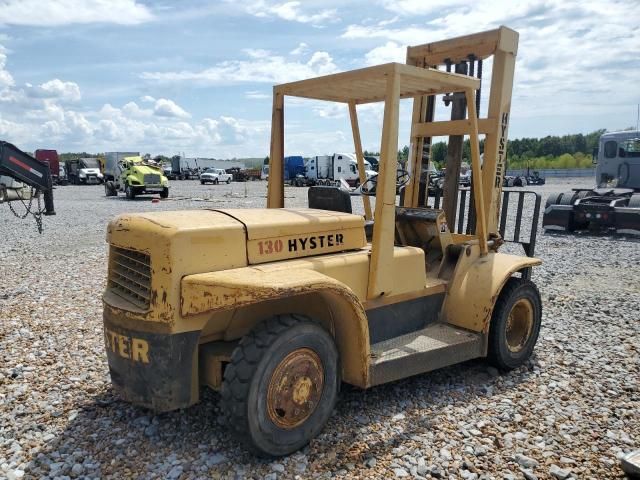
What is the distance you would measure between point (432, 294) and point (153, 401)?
256cm

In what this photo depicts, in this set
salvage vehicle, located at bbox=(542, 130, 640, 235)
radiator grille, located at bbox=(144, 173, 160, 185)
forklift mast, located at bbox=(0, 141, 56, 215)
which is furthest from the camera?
radiator grille, located at bbox=(144, 173, 160, 185)

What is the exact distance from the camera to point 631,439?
3863mm

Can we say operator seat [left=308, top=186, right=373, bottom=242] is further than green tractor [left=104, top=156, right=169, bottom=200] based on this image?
No

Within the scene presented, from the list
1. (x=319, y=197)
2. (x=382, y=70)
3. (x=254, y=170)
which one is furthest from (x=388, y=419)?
(x=254, y=170)

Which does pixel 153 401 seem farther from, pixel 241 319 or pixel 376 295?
pixel 376 295

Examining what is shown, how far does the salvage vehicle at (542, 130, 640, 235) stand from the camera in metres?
13.6

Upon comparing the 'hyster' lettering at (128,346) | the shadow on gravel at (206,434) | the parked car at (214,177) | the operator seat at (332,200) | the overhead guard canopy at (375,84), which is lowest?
the parked car at (214,177)

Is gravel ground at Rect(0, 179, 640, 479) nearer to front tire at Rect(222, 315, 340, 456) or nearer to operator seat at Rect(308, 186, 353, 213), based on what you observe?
front tire at Rect(222, 315, 340, 456)

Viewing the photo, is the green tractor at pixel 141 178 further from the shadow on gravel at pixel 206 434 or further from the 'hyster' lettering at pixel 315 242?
the 'hyster' lettering at pixel 315 242

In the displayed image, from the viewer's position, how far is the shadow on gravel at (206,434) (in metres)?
3.48

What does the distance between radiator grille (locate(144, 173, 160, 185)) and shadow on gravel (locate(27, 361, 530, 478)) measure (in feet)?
83.6

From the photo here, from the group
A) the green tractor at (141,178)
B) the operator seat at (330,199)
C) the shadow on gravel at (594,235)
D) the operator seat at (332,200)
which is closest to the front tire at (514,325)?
the operator seat at (332,200)

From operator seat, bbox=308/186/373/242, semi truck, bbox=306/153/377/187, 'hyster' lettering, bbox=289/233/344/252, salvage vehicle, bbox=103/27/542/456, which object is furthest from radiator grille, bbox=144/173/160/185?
'hyster' lettering, bbox=289/233/344/252

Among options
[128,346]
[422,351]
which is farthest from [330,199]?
[128,346]
